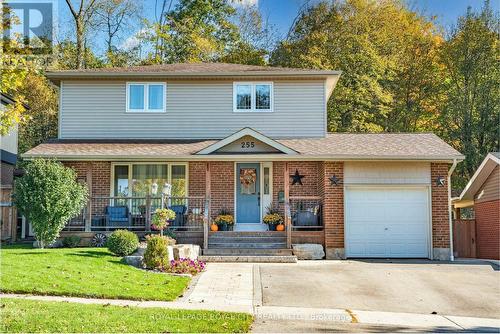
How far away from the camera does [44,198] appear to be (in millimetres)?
14289

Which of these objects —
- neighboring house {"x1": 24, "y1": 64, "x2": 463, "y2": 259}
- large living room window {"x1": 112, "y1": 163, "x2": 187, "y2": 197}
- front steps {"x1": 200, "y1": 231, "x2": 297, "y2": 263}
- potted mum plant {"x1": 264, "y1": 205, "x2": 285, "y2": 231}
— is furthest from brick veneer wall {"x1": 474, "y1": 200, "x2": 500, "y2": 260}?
large living room window {"x1": 112, "y1": 163, "x2": 187, "y2": 197}

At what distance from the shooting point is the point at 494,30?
96.1 feet

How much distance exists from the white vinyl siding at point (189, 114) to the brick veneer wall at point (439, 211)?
14.5 feet

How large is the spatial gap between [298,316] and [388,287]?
11.9 ft

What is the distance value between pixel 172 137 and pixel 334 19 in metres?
16.8

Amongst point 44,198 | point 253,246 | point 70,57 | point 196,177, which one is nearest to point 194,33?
point 70,57

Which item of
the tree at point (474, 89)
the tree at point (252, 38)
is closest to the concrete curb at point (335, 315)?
Result: the tree at point (474, 89)

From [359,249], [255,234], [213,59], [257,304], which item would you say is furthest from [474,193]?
[213,59]

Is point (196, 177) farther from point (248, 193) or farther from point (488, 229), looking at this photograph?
point (488, 229)

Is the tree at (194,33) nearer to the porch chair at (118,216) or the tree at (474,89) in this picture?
the tree at (474,89)

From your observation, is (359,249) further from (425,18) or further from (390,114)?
(425,18)

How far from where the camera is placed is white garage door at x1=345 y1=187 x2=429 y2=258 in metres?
17.2

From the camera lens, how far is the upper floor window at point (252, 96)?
20000 millimetres

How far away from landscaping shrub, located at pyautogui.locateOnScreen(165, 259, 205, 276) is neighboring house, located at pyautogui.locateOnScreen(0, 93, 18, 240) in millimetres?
6925
